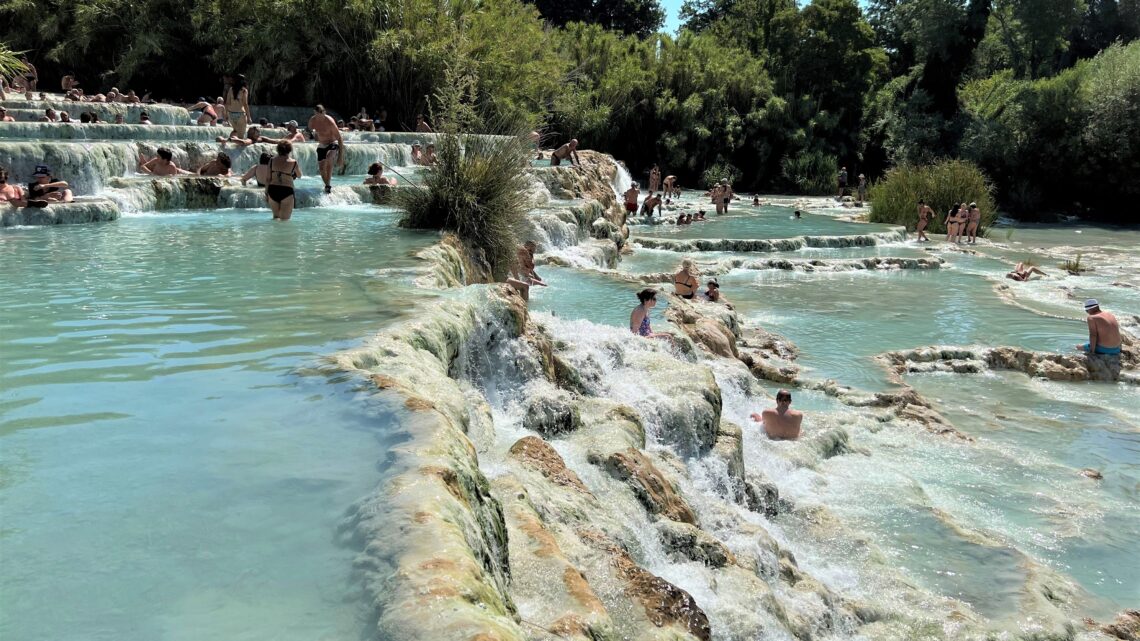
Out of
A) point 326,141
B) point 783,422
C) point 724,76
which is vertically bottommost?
point 783,422

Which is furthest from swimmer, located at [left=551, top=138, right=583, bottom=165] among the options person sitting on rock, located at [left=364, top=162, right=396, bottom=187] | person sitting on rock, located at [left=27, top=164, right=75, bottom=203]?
person sitting on rock, located at [left=27, top=164, right=75, bottom=203]

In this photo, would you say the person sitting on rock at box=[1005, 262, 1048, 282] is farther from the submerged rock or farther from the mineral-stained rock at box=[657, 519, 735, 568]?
the mineral-stained rock at box=[657, 519, 735, 568]

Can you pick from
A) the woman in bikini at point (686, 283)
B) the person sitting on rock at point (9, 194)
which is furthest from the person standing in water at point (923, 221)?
the person sitting on rock at point (9, 194)

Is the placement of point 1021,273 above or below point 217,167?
below

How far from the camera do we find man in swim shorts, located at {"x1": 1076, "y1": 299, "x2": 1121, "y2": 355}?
11516mm

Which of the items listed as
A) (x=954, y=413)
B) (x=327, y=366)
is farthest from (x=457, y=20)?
(x=327, y=366)

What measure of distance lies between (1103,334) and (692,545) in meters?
8.93

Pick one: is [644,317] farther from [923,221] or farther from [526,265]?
[923,221]

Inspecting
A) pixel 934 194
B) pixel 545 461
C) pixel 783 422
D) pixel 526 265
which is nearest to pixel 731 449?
pixel 783 422

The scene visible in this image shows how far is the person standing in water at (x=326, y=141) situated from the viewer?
1367 cm

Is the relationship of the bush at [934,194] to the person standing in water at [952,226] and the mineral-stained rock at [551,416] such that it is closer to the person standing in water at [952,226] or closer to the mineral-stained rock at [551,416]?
the person standing in water at [952,226]

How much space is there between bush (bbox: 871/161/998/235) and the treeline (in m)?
6.97

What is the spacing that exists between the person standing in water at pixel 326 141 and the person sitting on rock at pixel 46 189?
11.7 feet

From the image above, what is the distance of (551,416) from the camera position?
6.24 meters
